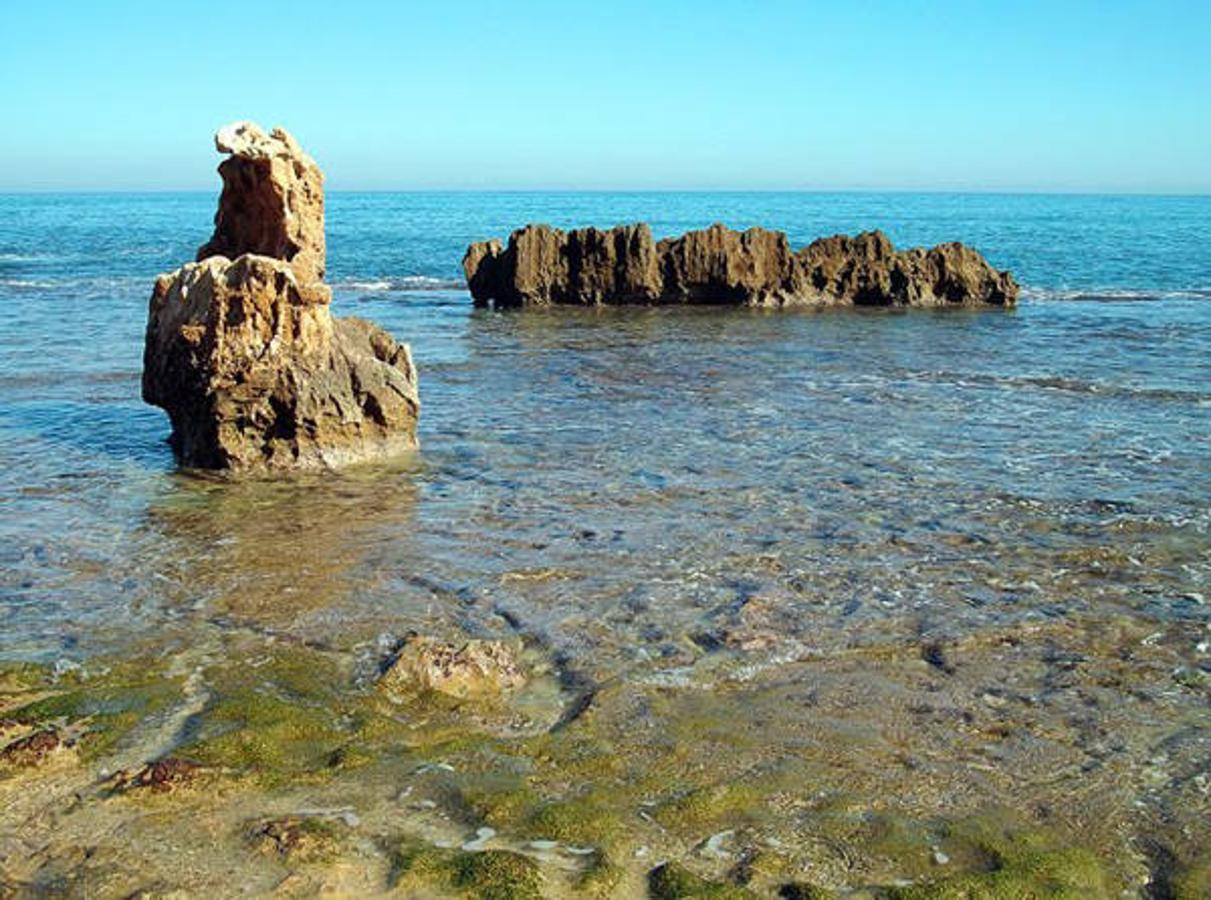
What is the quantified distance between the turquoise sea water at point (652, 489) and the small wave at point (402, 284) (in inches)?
497

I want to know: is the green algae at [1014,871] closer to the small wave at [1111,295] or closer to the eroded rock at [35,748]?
the eroded rock at [35,748]

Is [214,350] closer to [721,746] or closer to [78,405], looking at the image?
[78,405]

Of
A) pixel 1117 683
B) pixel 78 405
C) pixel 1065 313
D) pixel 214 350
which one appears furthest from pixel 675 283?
pixel 1117 683

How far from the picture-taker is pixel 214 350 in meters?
12.7

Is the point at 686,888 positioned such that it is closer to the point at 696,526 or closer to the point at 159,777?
the point at 159,777

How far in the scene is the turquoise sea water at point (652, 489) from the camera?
8.83 meters

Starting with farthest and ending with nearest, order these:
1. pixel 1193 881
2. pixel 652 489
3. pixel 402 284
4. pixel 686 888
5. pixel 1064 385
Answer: pixel 402 284 → pixel 1064 385 → pixel 652 489 → pixel 1193 881 → pixel 686 888

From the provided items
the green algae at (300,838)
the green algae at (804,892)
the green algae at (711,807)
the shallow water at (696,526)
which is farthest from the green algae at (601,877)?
the shallow water at (696,526)

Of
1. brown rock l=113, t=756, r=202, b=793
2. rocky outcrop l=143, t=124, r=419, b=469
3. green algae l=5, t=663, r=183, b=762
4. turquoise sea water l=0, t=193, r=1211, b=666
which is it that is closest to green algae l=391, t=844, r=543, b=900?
brown rock l=113, t=756, r=202, b=793

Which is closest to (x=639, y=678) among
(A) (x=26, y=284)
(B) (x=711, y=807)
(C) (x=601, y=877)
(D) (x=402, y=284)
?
(B) (x=711, y=807)

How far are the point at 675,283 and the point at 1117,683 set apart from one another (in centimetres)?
2510

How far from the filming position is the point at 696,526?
10711 mm

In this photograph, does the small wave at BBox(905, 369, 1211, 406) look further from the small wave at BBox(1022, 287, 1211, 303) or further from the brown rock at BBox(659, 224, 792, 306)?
the small wave at BBox(1022, 287, 1211, 303)

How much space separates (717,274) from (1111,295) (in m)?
12.1
